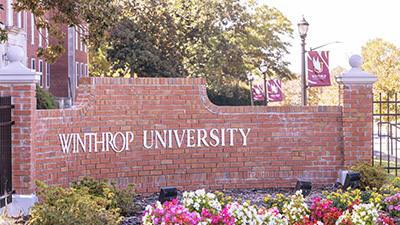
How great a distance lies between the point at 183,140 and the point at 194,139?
0.21 meters

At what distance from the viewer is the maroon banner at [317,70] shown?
17219mm

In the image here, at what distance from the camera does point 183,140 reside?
32.7 ft

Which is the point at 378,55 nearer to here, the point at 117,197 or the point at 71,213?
the point at 117,197

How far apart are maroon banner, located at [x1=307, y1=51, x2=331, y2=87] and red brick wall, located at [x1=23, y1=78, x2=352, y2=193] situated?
22.7 feet

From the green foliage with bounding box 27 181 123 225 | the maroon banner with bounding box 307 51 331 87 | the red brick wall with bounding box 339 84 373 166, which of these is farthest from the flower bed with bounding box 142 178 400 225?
the maroon banner with bounding box 307 51 331 87

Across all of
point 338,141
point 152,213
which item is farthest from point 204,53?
point 152,213

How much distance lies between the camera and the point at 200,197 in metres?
6.24

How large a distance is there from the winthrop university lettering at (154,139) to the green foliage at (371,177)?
2168mm

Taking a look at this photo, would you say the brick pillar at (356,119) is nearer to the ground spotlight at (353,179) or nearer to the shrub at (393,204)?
the ground spotlight at (353,179)

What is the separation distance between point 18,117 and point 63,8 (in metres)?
5.48

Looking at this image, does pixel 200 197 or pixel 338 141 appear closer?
pixel 200 197

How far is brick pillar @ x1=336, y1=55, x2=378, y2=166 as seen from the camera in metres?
10.3

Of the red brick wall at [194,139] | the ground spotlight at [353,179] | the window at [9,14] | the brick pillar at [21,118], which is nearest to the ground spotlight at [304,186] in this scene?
the ground spotlight at [353,179]

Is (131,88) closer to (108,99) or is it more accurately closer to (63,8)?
(108,99)
